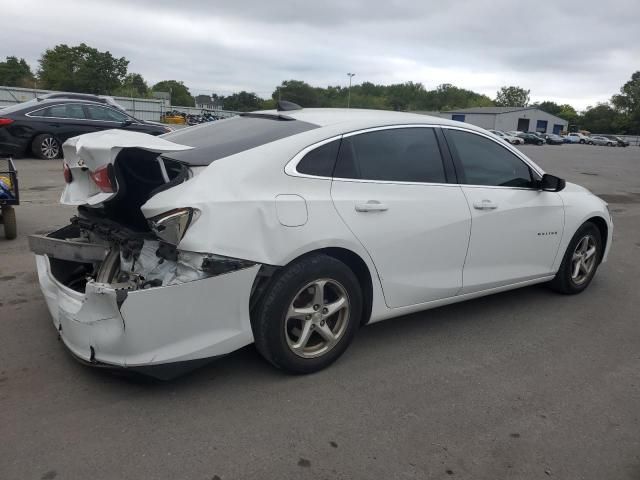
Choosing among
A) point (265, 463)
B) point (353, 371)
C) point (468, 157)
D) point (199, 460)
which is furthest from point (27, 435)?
point (468, 157)

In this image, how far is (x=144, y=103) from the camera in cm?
4100

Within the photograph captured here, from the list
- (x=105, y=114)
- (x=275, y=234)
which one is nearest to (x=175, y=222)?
(x=275, y=234)

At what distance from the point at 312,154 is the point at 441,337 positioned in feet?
5.71

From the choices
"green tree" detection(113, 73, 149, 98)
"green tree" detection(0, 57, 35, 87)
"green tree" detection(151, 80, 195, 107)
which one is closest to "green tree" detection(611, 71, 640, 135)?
"green tree" detection(151, 80, 195, 107)

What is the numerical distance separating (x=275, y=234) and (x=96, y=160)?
113 cm

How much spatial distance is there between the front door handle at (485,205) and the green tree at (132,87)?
7272 centimetres

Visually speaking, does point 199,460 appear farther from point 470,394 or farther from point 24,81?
point 24,81

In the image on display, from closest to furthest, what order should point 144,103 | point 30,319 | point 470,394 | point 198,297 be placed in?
point 198,297
point 470,394
point 30,319
point 144,103

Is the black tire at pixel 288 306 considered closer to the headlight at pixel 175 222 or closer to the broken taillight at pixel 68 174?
the headlight at pixel 175 222

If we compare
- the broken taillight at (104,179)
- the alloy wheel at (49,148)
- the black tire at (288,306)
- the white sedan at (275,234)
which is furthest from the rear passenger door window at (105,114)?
the black tire at (288,306)

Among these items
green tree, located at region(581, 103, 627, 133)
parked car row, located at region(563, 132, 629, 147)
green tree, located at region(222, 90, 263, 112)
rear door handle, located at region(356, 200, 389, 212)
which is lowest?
rear door handle, located at region(356, 200, 389, 212)

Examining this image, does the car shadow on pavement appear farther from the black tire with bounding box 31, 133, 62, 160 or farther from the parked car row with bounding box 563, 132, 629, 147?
the parked car row with bounding box 563, 132, 629, 147

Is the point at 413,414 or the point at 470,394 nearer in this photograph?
the point at 413,414

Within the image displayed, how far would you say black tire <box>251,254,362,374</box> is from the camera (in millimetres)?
3055
